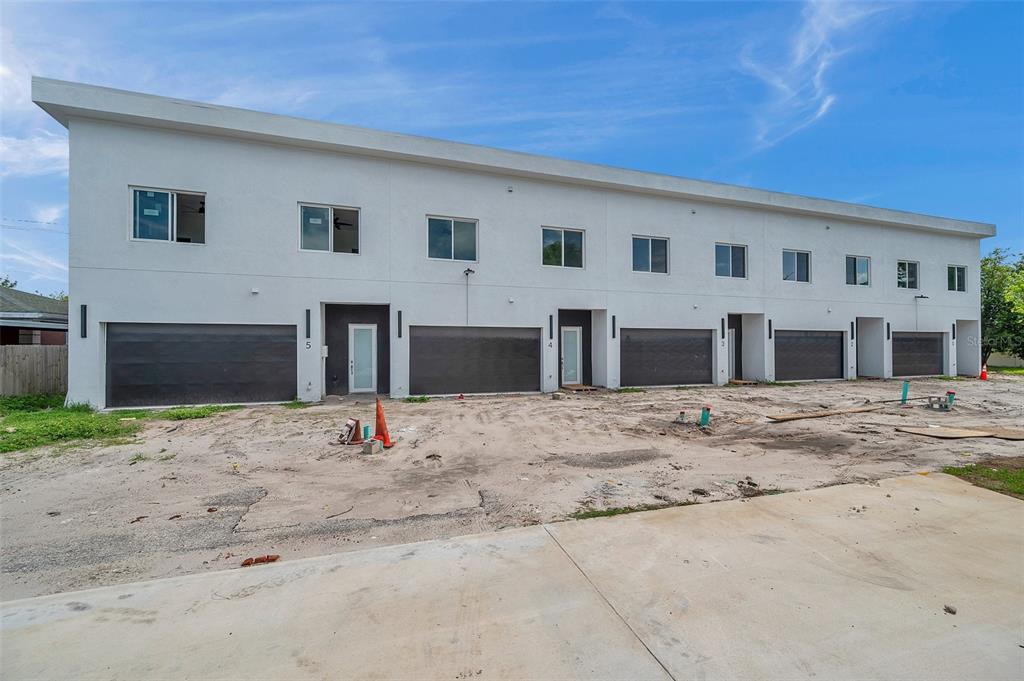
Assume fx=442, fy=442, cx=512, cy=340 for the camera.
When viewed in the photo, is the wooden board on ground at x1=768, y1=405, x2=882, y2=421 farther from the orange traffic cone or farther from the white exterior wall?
the orange traffic cone

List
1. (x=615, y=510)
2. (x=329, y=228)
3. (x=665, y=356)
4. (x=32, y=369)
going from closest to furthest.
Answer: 1. (x=615, y=510)
2. (x=32, y=369)
3. (x=329, y=228)
4. (x=665, y=356)

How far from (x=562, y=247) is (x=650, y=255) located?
12.0 feet

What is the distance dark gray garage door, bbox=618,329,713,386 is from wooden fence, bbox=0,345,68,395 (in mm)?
17113

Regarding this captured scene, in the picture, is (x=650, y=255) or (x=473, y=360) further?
(x=650, y=255)

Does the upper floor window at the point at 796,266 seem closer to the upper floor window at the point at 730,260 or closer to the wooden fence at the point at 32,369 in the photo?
the upper floor window at the point at 730,260

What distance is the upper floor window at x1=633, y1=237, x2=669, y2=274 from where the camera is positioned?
54.6 feet

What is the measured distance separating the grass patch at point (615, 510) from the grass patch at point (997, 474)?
3903mm

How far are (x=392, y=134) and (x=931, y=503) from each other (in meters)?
14.2

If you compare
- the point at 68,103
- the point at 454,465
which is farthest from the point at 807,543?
the point at 68,103

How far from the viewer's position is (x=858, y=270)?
20.2m

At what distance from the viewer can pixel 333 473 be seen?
6.33 m

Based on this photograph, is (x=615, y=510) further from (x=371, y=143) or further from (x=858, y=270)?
(x=858, y=270)

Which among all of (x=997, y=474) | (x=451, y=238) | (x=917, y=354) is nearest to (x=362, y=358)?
(x=451, y=238)

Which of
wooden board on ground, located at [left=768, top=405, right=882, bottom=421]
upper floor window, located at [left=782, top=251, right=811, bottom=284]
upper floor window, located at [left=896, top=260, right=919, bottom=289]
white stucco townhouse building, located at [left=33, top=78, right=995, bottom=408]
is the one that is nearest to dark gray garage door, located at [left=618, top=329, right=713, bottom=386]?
white stucco townhouse building, located at [left=33, top=78, right=995, bottom=408]
